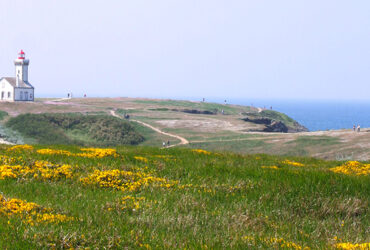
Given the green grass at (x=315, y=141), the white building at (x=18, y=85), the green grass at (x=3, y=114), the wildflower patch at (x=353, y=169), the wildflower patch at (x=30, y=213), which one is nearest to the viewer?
the wildflower patch at (x=30, y=213)

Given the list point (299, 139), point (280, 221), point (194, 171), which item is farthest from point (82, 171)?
point (299, 139)

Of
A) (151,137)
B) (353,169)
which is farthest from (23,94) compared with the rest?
(353,169)

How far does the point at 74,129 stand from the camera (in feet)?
310

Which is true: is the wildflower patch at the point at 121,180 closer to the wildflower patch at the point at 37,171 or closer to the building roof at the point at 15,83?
the wildflower patch at the point at 37,171

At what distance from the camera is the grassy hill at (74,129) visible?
3381 inches

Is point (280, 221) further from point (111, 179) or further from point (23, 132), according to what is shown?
point (23, 132)

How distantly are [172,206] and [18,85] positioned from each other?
116m

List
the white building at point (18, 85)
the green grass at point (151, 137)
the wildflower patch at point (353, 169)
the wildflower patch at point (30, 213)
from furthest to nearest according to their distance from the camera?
the white building at point (18, 85)
the green grass at point (151, 137)
the wildflower patch at point (353, 169)
the wildflower patch at point (30, 213)

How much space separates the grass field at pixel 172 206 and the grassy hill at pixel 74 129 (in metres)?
70.1

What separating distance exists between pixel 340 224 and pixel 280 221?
4.89 feet

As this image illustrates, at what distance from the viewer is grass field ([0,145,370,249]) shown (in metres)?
7.46

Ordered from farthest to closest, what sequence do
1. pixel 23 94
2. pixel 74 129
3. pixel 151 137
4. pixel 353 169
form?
pixel 23 94, pixel 74 129, pixel 151 137, pixel 353 169

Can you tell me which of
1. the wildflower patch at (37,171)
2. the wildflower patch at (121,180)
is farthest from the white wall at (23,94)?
the wildflower patch at (121,180)

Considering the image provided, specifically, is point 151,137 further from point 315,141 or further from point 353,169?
point 353,169
